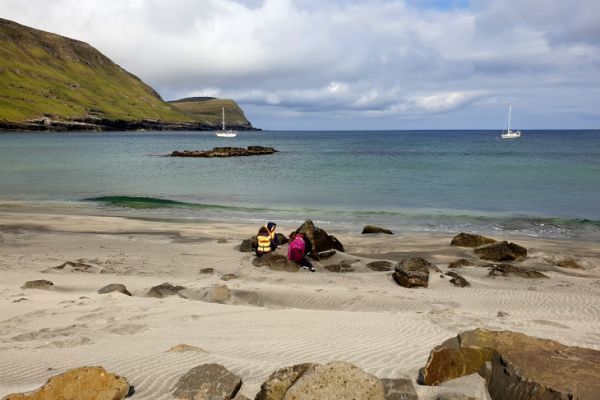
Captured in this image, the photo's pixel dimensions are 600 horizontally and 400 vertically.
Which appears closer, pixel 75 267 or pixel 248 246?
pixel 75 267

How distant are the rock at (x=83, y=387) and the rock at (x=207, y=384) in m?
0.65

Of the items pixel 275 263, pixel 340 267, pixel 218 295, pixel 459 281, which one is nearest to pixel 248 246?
pixel 275 263

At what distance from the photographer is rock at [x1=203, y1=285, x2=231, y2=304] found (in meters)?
11.2

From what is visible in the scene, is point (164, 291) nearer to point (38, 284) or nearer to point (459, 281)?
point (38, 284)

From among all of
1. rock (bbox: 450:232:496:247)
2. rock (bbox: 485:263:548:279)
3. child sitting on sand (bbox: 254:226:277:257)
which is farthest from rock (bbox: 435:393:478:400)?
rock (bbox: 450:232:496:247)

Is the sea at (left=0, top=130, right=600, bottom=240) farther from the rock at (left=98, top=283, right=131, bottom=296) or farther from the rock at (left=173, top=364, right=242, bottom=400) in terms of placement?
the rock at (left=173, top=364, right=242, bottom=400)

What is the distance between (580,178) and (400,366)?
159ft

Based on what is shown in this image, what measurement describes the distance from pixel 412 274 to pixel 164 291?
6560 mm

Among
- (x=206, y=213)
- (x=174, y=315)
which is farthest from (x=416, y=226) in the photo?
(x=174, y=315)

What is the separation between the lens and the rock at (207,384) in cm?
537

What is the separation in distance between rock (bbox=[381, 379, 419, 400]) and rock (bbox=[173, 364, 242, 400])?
1.75 m

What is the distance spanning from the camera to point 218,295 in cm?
1124

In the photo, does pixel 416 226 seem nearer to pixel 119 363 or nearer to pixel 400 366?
pixel 400 366

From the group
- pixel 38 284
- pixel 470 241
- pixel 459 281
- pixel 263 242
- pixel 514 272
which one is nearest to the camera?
pixel 38 284
